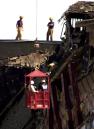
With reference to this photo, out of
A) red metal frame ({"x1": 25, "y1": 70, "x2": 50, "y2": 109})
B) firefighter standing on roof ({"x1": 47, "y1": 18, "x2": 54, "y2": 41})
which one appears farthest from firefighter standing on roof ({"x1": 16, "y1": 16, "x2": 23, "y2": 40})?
red metal frame ({"x1": 25, "y1": 70, "x2": 50, "y2": 109})

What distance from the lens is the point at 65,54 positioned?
719 inches

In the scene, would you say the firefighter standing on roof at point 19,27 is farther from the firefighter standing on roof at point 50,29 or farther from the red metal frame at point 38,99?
the red metal frame at point 38,99

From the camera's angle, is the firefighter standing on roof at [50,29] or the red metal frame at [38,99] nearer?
the red metal frame at [38,99]

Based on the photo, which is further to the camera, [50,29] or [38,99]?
[50,29]

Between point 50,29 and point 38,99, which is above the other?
point 50,29

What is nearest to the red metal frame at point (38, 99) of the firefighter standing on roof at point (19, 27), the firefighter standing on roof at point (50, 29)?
the firefighter standing on roof at point (19, 27)

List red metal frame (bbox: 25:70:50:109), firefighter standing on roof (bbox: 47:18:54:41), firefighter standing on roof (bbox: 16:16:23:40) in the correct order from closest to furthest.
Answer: red metal frame (bbox: 25:70:50:109) < firefighter standing on roof (bbox: 16:16:23:40) < firefighter standing on roof (bbox: 47:18:54:41)

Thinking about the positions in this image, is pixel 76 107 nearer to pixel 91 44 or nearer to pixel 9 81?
pixel 91 44

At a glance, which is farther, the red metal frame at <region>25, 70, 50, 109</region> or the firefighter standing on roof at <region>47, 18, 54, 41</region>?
the firefighter standing on roof at <region>47, 18, 54, 41</region>

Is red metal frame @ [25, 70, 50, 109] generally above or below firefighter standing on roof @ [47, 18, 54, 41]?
below

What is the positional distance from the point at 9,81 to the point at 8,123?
2.00m

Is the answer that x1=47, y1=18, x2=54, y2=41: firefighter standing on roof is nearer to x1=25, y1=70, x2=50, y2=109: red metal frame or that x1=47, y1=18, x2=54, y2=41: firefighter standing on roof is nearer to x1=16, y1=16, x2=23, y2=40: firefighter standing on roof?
x1=16, y1=16, x2=23, y2=40: firefighter standing on roof

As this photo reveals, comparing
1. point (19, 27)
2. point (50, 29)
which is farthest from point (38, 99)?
point (50, 29)

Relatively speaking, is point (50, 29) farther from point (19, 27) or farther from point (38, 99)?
point (38, 99)
